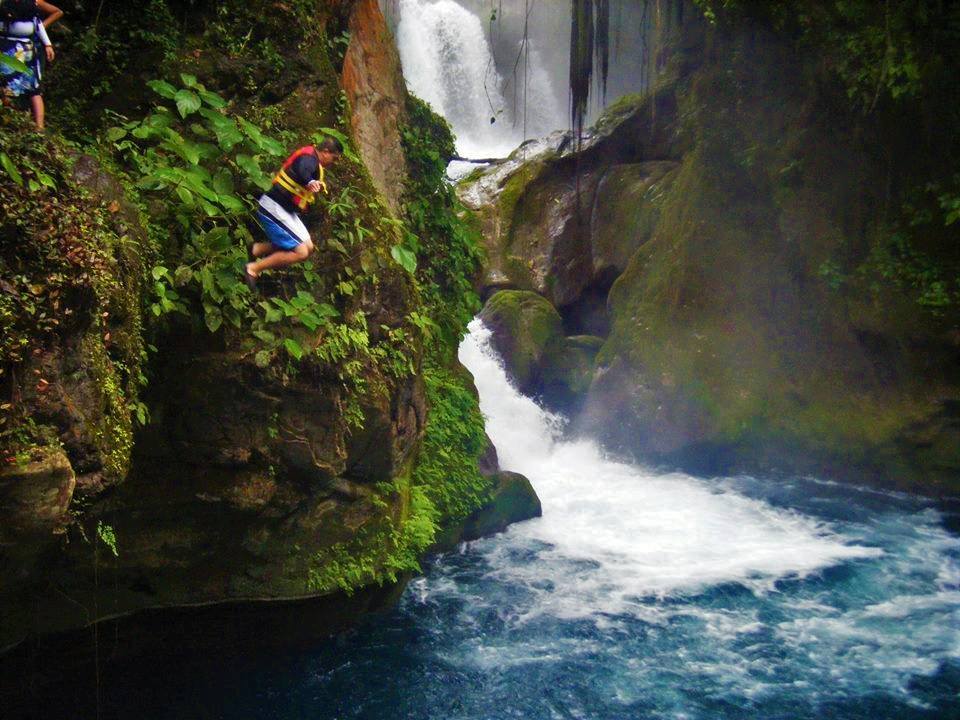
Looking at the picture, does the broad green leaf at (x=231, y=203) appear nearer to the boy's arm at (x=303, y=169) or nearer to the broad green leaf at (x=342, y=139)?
the boy's arm at (x=303, y=169)

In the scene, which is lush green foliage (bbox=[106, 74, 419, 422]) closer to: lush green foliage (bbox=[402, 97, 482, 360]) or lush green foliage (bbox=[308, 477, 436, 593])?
lush green foliage (bbox=[308, 477, 436, 593])

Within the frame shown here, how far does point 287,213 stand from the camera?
5.38m

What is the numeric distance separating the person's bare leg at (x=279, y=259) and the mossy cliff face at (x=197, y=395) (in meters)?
0.17

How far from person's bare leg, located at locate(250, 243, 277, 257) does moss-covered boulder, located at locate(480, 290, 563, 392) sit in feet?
27.2

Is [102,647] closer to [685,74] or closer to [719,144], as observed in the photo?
[719,144]

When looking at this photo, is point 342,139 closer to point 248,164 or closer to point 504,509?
point 248,164

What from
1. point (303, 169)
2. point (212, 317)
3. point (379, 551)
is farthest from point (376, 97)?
point (379, 551)

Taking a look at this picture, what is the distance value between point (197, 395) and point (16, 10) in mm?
2604

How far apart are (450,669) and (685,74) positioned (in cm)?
1232

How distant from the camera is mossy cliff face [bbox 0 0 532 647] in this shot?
385cm

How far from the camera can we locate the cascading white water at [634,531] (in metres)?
7.83

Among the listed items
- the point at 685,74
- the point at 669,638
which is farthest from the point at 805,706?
the point at 685,74

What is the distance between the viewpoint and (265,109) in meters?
6.02

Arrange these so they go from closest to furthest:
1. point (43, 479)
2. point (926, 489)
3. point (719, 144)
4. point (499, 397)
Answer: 1. point (43, 479)
2. point (926, 489)
3. point (719, 144)
4. point (499, 397)
